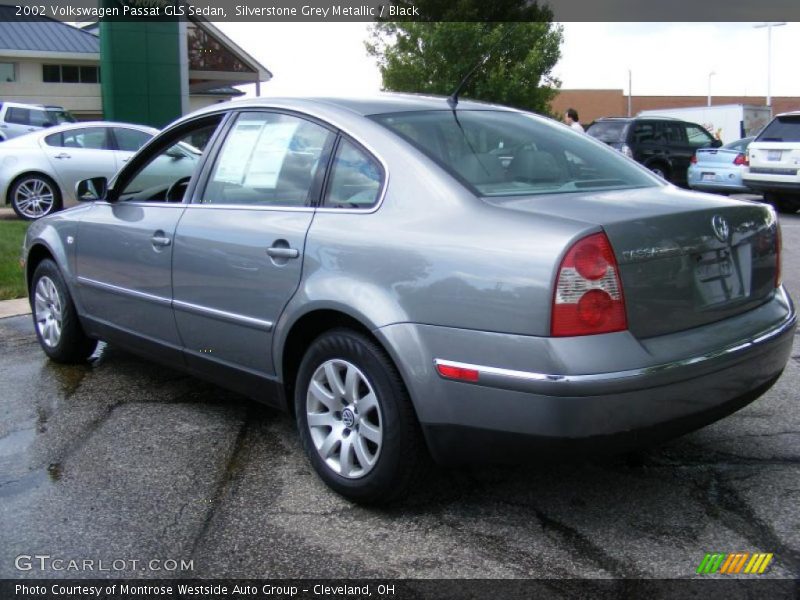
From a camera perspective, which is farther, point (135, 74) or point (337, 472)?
point (135, 74)

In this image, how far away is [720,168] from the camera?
16.9 meters

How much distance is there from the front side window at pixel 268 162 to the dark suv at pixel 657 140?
14301 mm

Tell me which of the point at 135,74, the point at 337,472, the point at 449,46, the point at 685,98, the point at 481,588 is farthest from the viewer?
the point at 685,98

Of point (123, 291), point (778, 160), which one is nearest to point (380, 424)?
point (123, 291)

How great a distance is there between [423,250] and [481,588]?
3.78 feet

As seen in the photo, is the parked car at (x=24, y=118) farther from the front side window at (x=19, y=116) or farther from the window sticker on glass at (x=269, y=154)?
the window sticker on glass at (x=269, y=154)

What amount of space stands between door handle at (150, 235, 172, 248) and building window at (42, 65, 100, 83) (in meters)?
43.5

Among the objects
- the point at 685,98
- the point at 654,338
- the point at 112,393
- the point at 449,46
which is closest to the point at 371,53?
the point at 449,46

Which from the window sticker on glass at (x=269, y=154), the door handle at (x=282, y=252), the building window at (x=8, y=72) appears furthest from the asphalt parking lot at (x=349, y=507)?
the building window at (x=8, y=72)

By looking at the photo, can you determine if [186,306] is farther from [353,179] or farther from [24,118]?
[24,118]

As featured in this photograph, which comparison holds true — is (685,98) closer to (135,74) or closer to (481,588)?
(135,74)

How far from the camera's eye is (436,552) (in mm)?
3002

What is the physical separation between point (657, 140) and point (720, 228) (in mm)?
15817

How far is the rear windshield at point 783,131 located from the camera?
14.6 m
